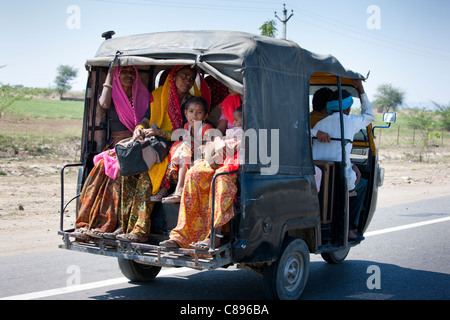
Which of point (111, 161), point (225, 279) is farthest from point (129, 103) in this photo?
point (225, 279)

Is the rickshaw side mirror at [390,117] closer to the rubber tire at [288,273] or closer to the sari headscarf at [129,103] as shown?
the rubber tire at [288,273]

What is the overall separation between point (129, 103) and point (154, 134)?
54cm

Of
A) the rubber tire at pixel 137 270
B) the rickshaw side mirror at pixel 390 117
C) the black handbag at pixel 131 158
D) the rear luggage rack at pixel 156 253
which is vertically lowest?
the rubber tire at pixel 137 270

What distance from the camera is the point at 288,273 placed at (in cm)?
542

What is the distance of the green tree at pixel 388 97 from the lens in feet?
253

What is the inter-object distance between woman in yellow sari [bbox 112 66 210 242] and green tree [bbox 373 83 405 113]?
7433cm

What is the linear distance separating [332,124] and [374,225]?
14.7 ft

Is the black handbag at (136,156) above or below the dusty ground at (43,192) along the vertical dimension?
above

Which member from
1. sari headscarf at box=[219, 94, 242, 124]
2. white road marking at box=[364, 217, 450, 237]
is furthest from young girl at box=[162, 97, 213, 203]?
white road marking at box=[364, 217, 450, 237]

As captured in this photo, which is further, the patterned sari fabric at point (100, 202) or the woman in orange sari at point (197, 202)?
the patterned sari fabric at point (100, 202)

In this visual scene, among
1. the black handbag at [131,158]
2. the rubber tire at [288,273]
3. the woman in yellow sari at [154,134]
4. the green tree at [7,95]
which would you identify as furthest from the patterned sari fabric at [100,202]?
the green tree at [7,95]

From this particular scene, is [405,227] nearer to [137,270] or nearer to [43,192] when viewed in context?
[137,270]

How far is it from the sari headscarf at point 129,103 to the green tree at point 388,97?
74453 mm
